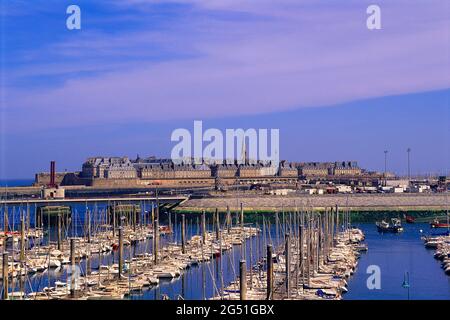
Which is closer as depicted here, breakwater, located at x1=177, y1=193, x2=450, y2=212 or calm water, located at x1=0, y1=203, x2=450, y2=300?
calm water, located at x1=0, y1=203, x2=450, y2=300

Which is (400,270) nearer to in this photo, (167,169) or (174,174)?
(174,174)

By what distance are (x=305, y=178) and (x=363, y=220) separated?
2528 centimetres

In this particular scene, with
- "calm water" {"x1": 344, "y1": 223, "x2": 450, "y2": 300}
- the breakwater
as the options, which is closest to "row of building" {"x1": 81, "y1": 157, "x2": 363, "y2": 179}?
the breakwater

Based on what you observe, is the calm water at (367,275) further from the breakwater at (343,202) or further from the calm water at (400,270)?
the breakwater at (343,202)

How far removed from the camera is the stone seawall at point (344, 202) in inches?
1438

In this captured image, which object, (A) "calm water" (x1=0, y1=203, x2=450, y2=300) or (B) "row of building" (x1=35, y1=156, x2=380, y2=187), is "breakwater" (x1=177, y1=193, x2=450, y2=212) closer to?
(A) "calm water" (x1=0, y1=203, x2=450, y2=300)

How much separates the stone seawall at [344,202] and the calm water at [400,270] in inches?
349

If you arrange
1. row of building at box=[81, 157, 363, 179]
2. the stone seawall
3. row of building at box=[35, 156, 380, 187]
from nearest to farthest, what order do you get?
the stone seawall
row of building at box=[35, 156, 380, 187]
row of building at box=[81, 157, 363, 179]

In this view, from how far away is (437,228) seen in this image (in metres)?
30.2

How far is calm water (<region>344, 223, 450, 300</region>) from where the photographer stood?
47.9ft

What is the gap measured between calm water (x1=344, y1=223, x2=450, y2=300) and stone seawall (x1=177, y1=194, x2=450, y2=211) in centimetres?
887

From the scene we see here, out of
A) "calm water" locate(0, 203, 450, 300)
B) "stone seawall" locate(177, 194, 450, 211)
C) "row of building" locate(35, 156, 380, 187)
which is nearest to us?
"calm water" locate(0, 203, 450, 300)

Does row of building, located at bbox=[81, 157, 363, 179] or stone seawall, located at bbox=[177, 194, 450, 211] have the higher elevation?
row of building, located at bbox=[81, 157, 363, 179]
